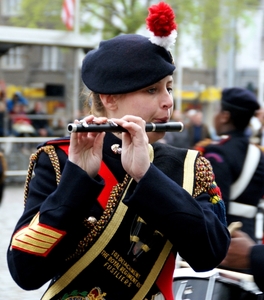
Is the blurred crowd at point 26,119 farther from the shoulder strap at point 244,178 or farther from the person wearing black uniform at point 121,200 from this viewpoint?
the person wearing black uniform at point 121,200

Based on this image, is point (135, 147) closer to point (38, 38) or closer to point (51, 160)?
point (51, 160)

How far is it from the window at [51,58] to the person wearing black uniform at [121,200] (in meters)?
12.9

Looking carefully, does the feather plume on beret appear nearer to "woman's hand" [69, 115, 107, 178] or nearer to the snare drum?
"woman's hand" [69, 115, 107, 178]

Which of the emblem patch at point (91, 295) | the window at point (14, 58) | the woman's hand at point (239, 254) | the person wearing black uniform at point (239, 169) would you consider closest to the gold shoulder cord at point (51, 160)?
the emblem patch at point (91, 295)

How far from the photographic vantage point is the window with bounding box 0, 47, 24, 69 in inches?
569

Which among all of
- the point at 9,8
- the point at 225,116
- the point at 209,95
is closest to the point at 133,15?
the point at 9,8

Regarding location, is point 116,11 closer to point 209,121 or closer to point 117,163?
point 209,121

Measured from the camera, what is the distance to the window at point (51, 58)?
50.3 feet

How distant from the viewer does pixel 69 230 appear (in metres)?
2.00

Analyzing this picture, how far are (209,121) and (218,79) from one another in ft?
7.23

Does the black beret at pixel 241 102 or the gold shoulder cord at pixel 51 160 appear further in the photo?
the black beret at pixel 241 102

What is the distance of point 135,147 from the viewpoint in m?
1.97

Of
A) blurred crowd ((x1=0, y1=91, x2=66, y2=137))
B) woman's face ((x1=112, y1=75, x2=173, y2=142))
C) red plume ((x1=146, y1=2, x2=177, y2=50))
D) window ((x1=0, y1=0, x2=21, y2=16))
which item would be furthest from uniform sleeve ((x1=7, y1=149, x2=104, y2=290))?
window ((x1=0, y1=0, x2=21, y2=16))

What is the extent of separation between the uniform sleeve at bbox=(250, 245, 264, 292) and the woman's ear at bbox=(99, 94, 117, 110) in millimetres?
862
